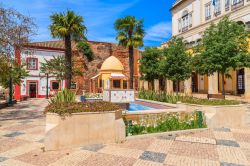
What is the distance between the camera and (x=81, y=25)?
23.4 m

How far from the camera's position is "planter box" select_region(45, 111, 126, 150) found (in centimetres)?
699

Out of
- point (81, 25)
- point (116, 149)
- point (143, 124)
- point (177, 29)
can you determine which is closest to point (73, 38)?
point (81, 25)

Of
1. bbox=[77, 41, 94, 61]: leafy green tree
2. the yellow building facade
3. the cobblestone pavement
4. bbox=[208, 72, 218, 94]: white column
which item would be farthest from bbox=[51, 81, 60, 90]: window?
the cobblestone pavement

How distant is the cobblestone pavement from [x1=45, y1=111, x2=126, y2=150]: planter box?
265 millimetres

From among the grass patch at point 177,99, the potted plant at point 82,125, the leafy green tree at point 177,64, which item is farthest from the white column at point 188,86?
the potted plant at point 82,125

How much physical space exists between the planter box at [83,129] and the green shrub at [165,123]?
2.62 feet

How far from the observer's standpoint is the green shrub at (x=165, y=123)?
8648 millimetres

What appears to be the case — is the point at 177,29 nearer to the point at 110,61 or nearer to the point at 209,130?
the point at 110,61

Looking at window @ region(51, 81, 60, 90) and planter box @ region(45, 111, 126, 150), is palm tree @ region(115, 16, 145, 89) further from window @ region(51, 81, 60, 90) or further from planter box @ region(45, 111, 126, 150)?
planter box @ region(45, 111, 126, 150)

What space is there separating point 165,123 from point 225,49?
33.8 ft

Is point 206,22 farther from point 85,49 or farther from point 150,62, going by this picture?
point 85,49

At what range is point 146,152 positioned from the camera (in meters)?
6.76

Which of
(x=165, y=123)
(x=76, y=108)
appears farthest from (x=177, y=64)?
(x=76, y=108)

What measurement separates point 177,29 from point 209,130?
3272 cm
